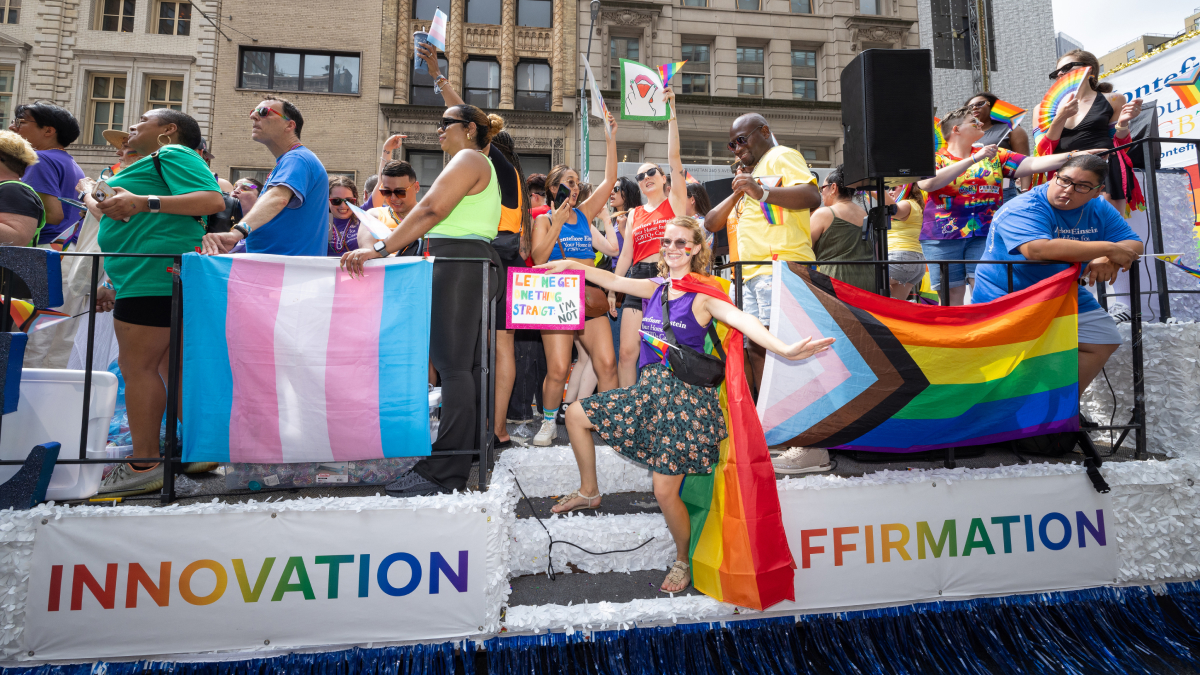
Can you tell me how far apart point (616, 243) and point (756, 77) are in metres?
15.9

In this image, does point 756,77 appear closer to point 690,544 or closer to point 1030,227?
point 1030,227

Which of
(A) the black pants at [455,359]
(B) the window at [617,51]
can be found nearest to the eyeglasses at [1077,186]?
(A) the black pants at [455,359]

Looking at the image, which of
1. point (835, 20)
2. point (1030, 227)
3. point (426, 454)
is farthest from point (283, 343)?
point (835, 20)

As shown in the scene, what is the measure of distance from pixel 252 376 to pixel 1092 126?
633 cm

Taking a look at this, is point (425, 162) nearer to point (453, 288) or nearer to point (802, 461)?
point (453, 288)

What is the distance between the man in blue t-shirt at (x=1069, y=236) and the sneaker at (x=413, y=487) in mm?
3362

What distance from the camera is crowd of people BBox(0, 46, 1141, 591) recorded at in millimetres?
2770

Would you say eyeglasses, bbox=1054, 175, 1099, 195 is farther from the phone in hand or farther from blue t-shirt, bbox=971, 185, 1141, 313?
the phone in hand

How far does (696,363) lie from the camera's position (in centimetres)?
271

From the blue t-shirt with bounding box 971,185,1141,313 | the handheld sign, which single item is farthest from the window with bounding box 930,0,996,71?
the handheld sign

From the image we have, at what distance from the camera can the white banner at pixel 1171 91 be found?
7234 mm

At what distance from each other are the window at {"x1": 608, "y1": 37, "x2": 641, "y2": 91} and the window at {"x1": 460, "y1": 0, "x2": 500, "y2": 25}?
3.50 meters

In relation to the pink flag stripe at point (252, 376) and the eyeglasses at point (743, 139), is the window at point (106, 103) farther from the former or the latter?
the eyeglasses at point (743, 139)

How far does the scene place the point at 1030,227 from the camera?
3375mm
